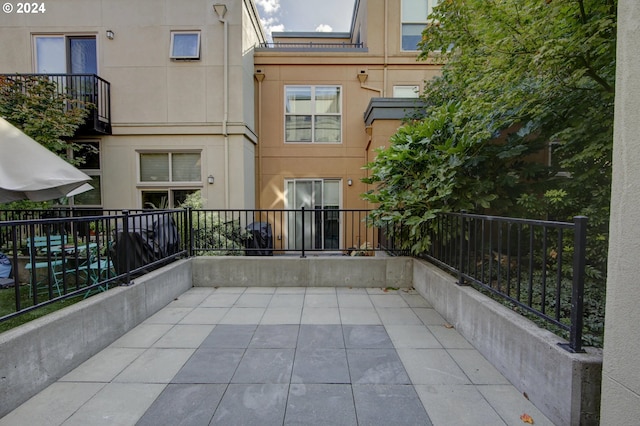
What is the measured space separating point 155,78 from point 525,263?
8.50 m

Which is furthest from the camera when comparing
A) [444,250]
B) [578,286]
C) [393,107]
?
[393,107]

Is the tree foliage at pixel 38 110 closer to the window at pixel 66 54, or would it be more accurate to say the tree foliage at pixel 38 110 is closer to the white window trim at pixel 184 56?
the window at pixel 66 54

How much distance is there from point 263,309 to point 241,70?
593cm

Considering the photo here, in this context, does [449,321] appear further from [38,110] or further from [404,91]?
[38,110]

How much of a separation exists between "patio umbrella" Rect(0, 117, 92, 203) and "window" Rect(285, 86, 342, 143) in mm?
5670

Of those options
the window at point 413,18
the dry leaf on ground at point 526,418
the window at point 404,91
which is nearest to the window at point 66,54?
the window at point 404,91

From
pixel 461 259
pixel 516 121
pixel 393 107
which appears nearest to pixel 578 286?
pixel 461 259

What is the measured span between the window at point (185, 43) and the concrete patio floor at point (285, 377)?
643cm

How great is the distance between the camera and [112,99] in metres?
7.35

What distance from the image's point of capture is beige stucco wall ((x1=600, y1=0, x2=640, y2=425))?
138 cm

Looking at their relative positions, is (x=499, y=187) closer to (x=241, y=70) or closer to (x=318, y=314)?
(x=318, y=314)

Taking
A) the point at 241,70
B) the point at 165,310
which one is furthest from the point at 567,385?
the point at 241,70

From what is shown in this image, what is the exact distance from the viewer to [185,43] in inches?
291

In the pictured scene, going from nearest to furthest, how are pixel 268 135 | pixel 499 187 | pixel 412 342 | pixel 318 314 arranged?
pixel 412 342
pixel 318 314
pixel 499 187
pixel 268 135
